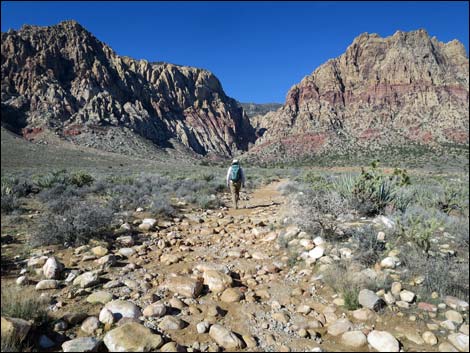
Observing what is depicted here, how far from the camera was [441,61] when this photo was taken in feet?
355

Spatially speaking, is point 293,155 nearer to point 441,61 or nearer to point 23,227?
point 441,61

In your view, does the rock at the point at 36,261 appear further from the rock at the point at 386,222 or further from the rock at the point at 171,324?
the rock at the point at 386,222

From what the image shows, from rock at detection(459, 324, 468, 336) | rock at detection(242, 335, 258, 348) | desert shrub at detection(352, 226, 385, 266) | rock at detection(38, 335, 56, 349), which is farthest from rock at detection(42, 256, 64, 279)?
rock at detection(459, 324, 468, 336)

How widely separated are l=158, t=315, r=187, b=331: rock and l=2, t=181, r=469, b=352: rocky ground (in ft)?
0.04

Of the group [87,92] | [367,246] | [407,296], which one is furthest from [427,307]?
[87,92]

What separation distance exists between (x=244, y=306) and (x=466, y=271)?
2.74 metres

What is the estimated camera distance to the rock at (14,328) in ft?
9.01

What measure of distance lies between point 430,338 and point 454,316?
461 millimetres

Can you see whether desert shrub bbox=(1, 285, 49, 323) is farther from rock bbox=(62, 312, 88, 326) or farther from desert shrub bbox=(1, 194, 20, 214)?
desert shrub bbox=(1, 194, 20, 214)

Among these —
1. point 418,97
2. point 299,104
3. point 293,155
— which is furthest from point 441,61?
point 293,155

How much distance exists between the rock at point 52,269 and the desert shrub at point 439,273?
4773mm

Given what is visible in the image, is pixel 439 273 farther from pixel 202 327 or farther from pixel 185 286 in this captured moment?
pixel 185 286

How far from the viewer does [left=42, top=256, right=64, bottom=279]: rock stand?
451 cm

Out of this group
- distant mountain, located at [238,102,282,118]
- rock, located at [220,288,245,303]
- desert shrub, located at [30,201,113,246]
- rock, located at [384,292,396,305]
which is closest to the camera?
rock, located at [384,292,396,305]
